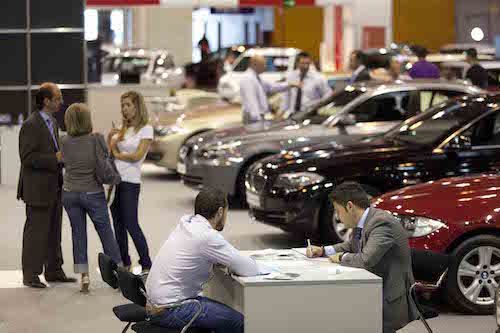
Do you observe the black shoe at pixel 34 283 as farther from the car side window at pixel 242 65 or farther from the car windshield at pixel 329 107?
the car side window at pixel 242 65

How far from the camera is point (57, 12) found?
15.7 m

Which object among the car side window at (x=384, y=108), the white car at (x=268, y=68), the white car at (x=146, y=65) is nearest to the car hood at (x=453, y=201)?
the car side window at (x=384, y=108)

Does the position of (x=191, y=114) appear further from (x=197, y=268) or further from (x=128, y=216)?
(x=197, y=268)

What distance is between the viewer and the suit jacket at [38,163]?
360 inches

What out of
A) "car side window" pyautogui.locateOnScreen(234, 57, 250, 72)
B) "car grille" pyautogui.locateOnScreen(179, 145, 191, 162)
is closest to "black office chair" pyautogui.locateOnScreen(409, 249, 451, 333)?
"car grille" pyautogui.locateOnScreen(179, 145, 191, 162)

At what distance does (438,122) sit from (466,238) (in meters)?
2.97

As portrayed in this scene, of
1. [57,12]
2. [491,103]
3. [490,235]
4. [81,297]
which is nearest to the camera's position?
[490,235]

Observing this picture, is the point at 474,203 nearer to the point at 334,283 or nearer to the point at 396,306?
the point at 396,306

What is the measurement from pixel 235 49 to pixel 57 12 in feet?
63.9

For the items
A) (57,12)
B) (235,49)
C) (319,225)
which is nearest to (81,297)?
(319,225)

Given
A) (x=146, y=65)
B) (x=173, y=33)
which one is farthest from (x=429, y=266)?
(x=173, y=33)

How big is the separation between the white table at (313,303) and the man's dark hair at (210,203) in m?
0.43

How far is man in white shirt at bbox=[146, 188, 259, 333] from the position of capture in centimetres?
612

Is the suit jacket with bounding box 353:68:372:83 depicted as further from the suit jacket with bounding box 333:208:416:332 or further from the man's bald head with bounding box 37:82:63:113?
the suit jacket with bounding box 333:208:416:332
